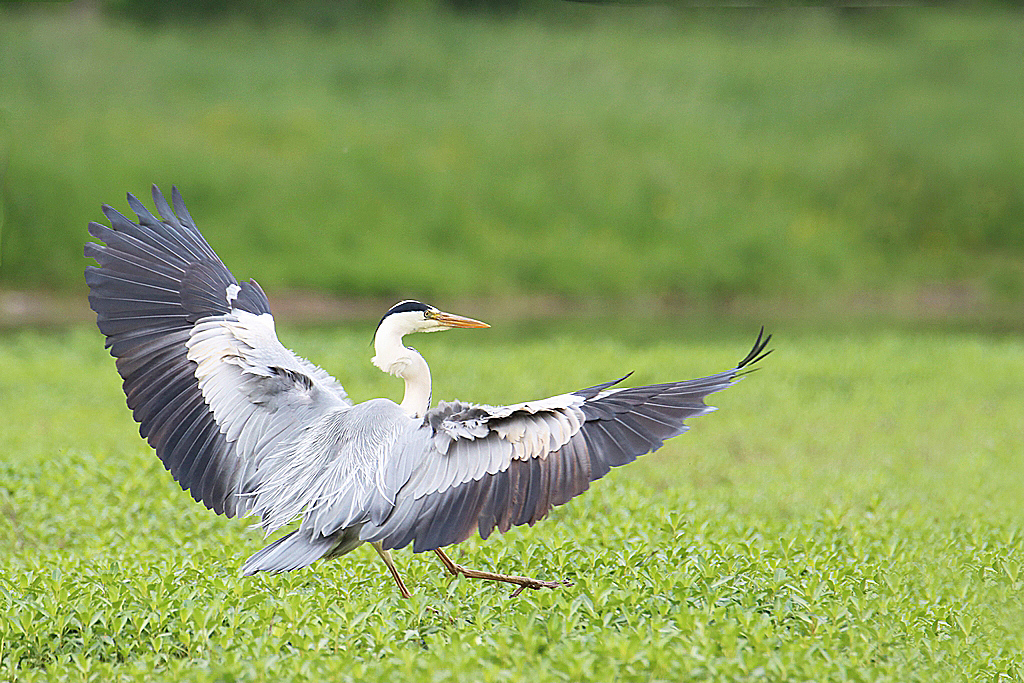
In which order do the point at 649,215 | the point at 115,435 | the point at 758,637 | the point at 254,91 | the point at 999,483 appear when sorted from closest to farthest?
the point at 758,637 → the point at 999,483 → the point at 115,435 → the point at 649,215 → the point at 254,91

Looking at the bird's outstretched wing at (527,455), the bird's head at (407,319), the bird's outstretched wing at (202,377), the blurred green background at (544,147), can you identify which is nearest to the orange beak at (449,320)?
the bird's head at (407,319)

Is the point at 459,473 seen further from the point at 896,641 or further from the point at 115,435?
the point at 115,435

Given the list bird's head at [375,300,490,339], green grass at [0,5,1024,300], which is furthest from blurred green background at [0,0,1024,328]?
bird's head at [375,300,490,339]

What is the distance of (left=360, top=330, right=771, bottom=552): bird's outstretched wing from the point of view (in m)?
3.83

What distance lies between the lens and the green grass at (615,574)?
11.7ft

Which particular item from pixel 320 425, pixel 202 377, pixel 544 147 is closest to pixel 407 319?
pixel 320 425

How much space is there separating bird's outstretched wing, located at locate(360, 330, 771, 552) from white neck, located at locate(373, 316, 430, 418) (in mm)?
492

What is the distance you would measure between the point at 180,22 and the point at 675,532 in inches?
937

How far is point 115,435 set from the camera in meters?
8.05

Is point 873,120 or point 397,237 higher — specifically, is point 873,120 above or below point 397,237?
above

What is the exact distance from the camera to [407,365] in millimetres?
4406

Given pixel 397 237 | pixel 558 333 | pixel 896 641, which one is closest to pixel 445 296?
pixel 397 237

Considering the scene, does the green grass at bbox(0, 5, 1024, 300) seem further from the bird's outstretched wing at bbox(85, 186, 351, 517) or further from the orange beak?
the orange beak

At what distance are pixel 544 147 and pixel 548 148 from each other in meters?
0.08
